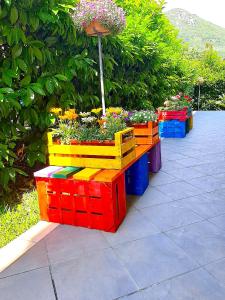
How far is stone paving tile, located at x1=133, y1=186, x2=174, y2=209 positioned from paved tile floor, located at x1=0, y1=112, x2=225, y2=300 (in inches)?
0.4

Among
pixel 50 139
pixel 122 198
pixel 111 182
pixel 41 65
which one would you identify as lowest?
pixel 122 198

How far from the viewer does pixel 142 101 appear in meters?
6.13

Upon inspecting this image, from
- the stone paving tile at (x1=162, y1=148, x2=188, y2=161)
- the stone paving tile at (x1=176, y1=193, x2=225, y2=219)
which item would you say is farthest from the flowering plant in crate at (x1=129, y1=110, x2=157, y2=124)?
the stone paving tile at (x1=162, y1=148, x2=188, y2=161)

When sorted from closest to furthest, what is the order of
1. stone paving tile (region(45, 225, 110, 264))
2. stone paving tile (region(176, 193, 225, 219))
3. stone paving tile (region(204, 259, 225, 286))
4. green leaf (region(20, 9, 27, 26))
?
1. stone paving tile (region(204, 259, 225, 286))
2. stone paving tile (region(45, 225, 110, 264))
3. green leaf (region(20, 9, 27, 26))
4. stone paving tile (region(176, 193, 225, 219))

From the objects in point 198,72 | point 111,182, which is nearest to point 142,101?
point 111,182

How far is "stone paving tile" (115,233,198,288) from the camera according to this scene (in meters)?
1.89

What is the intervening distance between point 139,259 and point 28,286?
2.64ft

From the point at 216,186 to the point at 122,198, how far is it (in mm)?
1520

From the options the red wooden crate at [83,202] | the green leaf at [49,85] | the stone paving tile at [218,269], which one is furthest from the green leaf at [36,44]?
the stone paving tile at [218,269]

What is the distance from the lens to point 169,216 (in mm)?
2746

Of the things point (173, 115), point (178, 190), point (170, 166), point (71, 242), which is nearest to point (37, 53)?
point (71, 242)

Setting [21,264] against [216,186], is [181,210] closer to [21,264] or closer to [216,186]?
[216,186]

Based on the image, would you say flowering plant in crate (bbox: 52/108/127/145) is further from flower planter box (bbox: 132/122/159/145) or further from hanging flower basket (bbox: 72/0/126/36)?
hanging flower basket (bbox: 72/0/126/36)

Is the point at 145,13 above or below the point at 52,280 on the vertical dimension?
above
